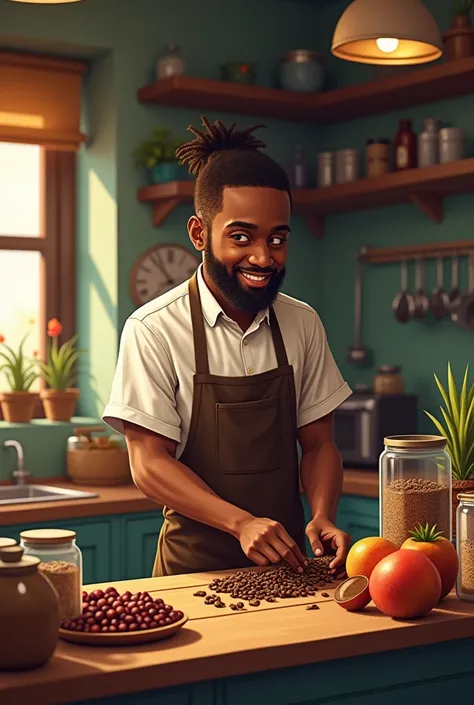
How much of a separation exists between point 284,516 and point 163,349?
0.46 m

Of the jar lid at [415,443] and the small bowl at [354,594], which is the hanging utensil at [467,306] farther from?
the small bowl at [354,594]

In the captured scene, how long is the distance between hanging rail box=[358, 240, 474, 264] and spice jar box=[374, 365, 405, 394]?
0.46 m

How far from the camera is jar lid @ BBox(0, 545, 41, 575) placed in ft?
5.61

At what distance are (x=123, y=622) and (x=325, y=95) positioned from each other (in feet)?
11.0

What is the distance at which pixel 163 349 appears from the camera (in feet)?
8.36

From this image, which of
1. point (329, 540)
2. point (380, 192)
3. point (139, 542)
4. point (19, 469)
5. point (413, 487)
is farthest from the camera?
point (380, 192)

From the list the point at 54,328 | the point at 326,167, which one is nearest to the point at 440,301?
the point at 326,167

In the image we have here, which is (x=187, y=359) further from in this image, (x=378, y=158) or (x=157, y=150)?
(x=378, y=158)

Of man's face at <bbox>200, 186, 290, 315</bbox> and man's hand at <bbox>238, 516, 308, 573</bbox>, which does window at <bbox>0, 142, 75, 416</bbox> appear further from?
man's hand at <bbox>238, 516, 308, 573</bbox>

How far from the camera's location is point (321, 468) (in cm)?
262

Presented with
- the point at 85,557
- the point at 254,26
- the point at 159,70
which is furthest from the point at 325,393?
the point at 254,26

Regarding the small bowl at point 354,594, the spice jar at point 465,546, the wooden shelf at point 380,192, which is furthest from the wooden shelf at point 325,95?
the small bowl at point 354,594

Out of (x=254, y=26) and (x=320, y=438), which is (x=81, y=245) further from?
(x=320, y=438)

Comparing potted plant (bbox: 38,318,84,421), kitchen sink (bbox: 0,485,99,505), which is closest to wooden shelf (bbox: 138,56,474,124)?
potted plant (bbox: 38,318,84,421)
